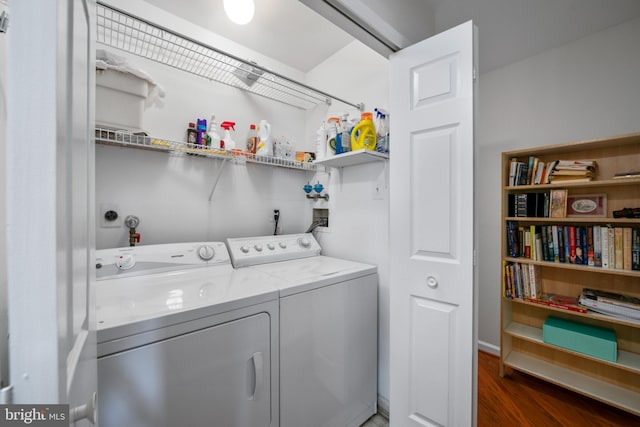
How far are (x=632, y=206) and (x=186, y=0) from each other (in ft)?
11.2

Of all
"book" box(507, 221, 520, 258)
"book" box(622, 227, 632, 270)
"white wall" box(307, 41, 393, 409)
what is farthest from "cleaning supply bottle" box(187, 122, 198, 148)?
"book" box(622, 227, 632, 270)

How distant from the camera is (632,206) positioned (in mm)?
1801

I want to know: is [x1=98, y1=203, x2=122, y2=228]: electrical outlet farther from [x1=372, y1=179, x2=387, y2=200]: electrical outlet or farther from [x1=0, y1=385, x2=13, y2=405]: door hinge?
[x1=372, y1=179, x2=387, y2=200]: electrical outlet

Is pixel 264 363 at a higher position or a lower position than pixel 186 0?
lower

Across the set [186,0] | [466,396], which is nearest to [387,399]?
[466,396]

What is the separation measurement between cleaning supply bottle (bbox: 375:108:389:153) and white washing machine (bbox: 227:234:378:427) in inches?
32.6

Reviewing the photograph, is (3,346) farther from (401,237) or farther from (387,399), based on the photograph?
(387,399)

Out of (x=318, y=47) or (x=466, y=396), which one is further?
(x=318, y=47)

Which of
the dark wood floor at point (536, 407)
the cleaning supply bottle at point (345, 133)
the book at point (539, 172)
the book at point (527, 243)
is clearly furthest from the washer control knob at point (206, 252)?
the book at point (539, 172)

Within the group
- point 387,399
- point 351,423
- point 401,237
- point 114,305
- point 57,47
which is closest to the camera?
point 57,47

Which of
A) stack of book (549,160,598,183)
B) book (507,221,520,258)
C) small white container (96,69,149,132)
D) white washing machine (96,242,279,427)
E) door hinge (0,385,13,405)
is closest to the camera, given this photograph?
door hinge (0,385,13,405)

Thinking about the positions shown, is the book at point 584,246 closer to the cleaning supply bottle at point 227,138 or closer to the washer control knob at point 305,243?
the washer control knob at point 305,243

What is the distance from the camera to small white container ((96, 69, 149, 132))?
51.0 inches

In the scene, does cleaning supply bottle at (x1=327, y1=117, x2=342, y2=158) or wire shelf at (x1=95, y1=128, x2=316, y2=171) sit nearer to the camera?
wire shelf at (x1=95, y1=128, x2=316, y2=171)
